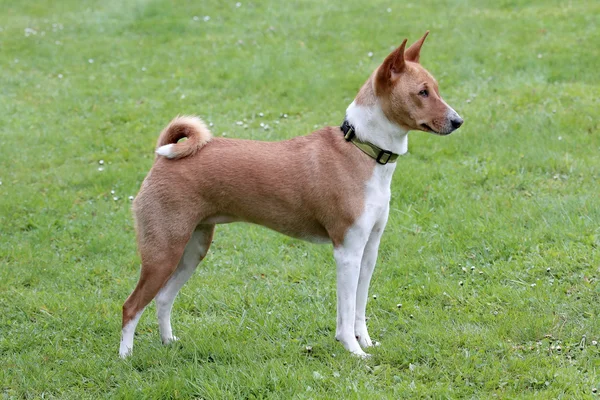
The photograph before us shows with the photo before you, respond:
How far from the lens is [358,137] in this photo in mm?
4832

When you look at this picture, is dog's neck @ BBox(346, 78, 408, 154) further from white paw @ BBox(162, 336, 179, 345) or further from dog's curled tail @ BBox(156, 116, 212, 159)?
white paw @ BBox(162, 336, 179, 345)

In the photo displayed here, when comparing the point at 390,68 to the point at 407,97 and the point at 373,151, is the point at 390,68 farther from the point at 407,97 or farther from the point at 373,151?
the point at 373,151

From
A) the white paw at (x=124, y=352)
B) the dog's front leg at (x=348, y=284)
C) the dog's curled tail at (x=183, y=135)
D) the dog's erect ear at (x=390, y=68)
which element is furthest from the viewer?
the white paw at (x=124, y=352)

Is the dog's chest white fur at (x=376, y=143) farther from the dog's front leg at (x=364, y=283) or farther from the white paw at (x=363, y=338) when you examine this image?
the white paw at (x=363, y=338)

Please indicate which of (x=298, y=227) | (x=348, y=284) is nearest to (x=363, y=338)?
(x=348, y=284)

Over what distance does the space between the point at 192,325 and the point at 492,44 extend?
7829mm

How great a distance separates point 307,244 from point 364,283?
1.75 metres

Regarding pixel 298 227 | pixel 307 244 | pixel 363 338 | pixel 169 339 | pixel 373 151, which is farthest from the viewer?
pixel 307 244

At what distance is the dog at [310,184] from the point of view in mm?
4730

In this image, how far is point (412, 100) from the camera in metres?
4.71

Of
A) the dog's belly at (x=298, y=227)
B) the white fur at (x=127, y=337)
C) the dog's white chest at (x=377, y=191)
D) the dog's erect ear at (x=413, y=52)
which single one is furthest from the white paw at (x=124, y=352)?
the dog's erect ear at (x=413, y=52)

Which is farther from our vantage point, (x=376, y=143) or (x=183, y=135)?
(x=183, y=135)

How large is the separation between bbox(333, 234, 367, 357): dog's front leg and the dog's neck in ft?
2.03

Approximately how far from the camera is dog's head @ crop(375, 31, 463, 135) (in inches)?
185
